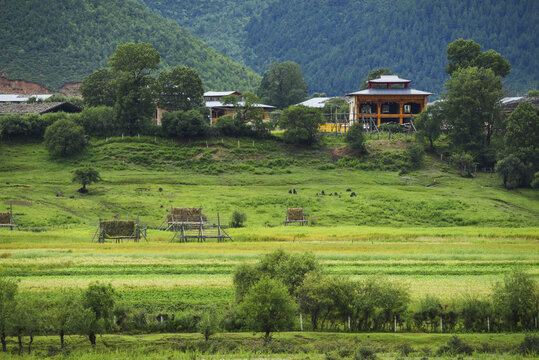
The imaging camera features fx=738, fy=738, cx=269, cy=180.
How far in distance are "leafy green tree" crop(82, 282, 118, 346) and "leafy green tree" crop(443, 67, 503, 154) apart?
88.7m

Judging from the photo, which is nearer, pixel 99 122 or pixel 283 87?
pixel 99 122

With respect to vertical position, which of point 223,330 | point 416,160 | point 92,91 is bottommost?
point 223,330

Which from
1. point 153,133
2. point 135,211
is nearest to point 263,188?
point 135,211

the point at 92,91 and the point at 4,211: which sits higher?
the point at 92,91

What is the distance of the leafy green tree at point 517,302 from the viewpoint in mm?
39812

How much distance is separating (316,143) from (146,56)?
32.4 meters

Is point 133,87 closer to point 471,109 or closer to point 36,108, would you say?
point 36,108

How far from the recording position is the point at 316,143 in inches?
4825

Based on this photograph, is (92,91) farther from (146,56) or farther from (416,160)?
(416,160)

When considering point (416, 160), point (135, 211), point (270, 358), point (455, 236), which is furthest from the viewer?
point (416, 160)

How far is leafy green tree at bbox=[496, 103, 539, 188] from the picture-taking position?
103 meters

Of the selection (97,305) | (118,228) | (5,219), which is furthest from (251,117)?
(97,305)

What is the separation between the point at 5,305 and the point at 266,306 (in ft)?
42.0

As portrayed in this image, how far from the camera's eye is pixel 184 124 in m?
120
